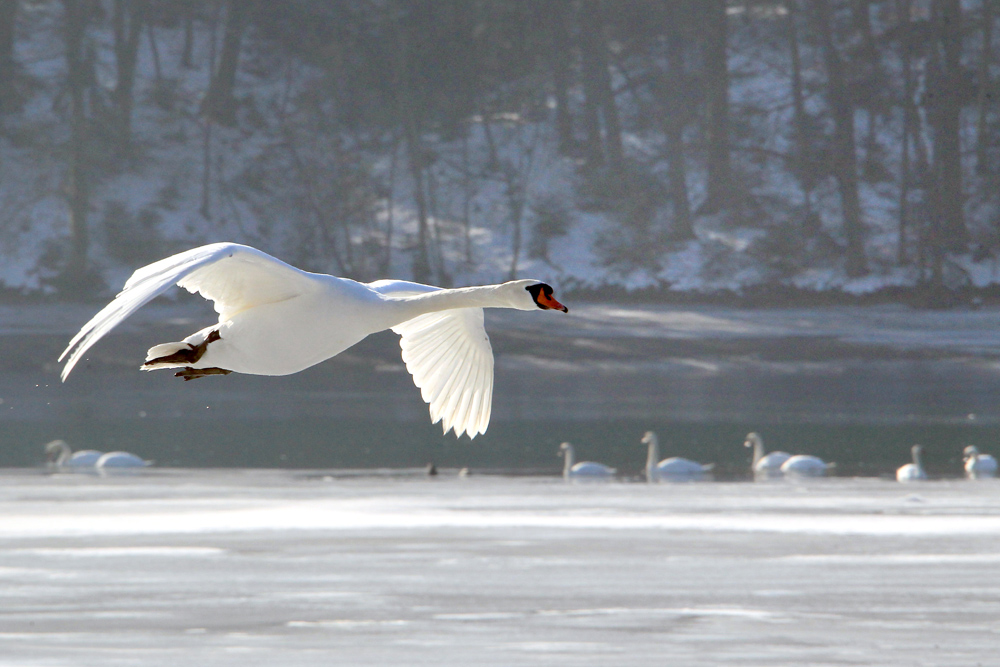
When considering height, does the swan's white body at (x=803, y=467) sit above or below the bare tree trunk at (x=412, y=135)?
below

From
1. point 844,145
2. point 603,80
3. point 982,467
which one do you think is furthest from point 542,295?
point 603,80

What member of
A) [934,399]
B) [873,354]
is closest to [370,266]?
[873,354]

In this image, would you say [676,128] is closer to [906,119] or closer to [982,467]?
[906,119]

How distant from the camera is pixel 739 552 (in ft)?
46.6

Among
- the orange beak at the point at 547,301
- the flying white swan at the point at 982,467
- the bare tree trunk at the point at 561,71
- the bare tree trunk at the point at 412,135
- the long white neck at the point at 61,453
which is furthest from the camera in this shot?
the bare tree trunk at the point at 561,71

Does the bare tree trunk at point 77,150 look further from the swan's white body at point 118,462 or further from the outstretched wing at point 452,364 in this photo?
the outstretched wing at point 452,364

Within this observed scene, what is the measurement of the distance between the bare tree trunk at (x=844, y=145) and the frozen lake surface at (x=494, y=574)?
2652 centimetres

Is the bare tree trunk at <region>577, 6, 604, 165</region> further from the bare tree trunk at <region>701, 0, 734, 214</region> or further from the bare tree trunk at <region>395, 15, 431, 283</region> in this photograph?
the bare tree trunk at <region>395, 15, 431, 283</region>

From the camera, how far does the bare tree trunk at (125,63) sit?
47.8 m

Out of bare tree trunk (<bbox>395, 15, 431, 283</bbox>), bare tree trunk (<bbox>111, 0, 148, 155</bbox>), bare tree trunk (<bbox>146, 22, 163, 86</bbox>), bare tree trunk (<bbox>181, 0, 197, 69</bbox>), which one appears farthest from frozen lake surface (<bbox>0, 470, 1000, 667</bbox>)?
bare tree trunk (<bbox>181, 0, 197, 69</bbox>)

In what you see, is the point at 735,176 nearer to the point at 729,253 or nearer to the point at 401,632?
the point at 729,253

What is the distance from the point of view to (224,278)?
6.37 meters

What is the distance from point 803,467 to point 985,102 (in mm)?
31286

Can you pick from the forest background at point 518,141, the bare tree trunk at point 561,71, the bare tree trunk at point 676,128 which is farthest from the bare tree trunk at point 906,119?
the bare tree trunk at point 561,71
